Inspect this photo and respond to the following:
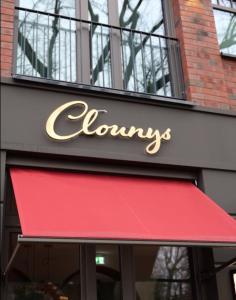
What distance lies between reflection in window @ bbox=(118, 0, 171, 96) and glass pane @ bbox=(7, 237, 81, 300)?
245 cm

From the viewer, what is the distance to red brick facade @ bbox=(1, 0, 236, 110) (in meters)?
6.78

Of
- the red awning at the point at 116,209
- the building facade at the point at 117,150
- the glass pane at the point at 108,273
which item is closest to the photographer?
the red awning at the point at 116,209

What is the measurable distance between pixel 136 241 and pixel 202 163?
2.26m

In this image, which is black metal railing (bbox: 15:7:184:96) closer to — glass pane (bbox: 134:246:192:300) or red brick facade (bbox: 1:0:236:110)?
red brick facade (bbox: 1:0:236:110)

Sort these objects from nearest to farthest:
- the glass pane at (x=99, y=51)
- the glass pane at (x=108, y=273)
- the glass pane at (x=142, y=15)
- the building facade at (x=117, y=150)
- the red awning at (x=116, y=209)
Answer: the red awning at (x=116, y=209)
the building facade at (x=117, y=150)
the glass pane at (x=108, y=273)
the glass pane at (x=99, y=51)
the glass pane at (x=142, y=15)

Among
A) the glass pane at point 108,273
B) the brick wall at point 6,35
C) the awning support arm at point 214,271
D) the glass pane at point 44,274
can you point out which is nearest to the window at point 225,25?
the brick wall at point 6,35

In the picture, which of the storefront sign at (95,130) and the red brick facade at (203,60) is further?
the red brick facade at (203,60)

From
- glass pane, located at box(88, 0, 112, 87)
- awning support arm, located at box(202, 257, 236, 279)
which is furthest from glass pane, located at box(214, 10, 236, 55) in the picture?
awning support arm, located at box(202, 257, 236, 279)

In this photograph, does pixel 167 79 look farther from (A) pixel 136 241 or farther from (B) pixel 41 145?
(A) pixel 136 241

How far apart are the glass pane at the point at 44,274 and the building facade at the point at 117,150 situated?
11 millimetres

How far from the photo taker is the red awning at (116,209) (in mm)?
4406

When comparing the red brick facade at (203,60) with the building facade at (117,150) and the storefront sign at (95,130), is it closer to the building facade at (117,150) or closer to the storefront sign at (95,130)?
the building facade at (117,150)

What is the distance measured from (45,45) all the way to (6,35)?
2.03ft

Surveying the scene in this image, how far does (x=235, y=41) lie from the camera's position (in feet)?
25.4
